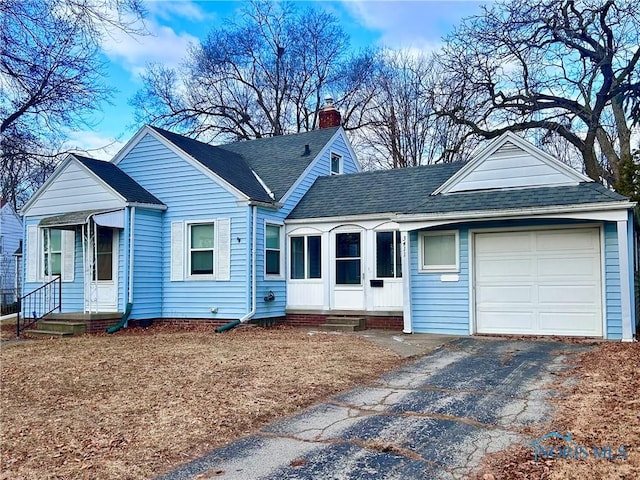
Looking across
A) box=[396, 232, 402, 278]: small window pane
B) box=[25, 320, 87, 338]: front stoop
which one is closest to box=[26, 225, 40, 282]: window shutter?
box=[25, 320, 87, 338]: front stoop

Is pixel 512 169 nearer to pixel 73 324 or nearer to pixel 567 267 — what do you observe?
pixel 567 267

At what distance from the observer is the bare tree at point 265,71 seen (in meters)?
33.8

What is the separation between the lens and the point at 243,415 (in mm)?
→ 5816

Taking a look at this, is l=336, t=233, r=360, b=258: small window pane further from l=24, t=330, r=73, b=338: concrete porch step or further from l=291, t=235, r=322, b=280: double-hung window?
l=24, t=330, r=73, b=338: concrete porch step

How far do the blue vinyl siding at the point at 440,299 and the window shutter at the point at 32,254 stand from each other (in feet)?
34.9

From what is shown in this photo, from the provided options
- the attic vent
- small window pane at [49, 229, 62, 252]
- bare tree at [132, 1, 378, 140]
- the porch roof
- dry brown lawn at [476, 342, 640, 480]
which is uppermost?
bare tree at [132, 1, 378, 140]

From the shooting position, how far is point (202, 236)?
14.7 meters

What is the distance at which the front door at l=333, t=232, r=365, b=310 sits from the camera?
14195 millimetres

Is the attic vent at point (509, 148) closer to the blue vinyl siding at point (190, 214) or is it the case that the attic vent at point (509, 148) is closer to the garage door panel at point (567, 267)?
the garage door panel at point (567, 267)

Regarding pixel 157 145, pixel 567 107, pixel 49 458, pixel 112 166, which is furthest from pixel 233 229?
pixel 567 107

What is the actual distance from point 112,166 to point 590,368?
43.1ft

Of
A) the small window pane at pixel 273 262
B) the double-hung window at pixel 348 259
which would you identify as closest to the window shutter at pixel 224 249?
the small window pane at pixel 273 262

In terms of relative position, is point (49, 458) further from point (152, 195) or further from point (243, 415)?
point (152, 195)

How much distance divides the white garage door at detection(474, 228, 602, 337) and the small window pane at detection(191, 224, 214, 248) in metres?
6.76
